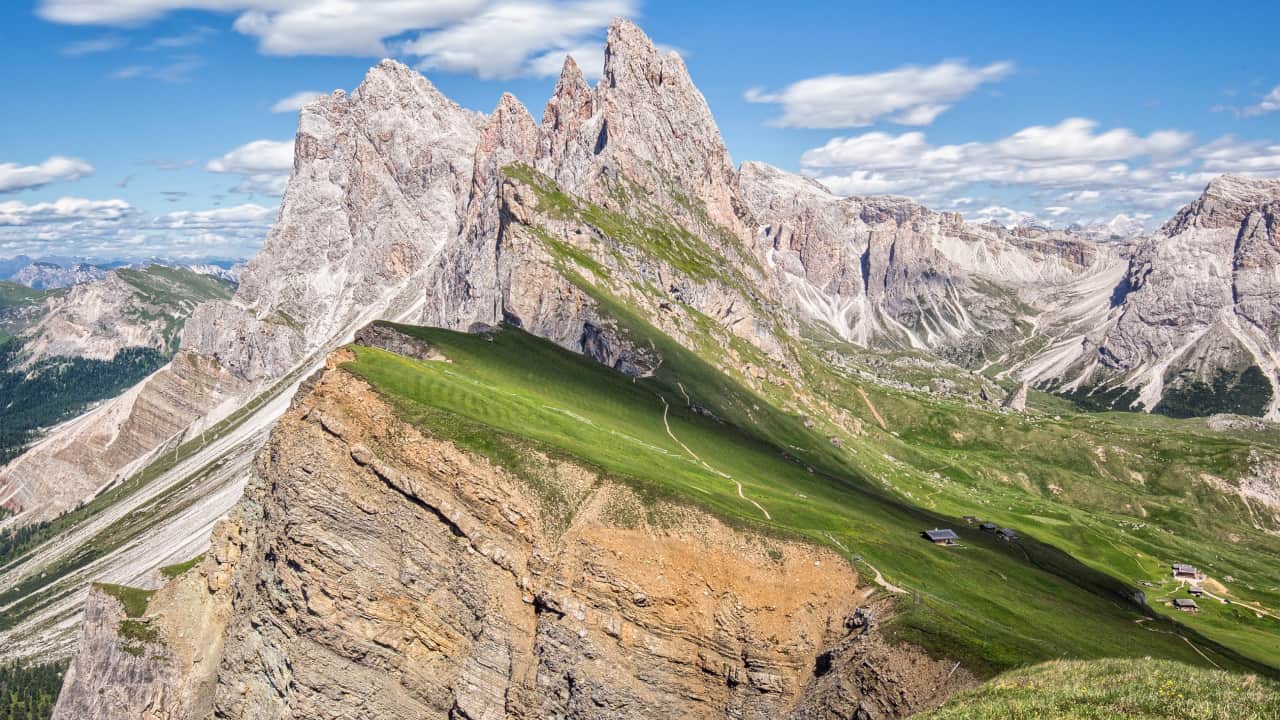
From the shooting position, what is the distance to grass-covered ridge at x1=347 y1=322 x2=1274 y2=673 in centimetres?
6372

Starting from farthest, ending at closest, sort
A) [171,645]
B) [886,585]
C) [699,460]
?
[699,460], [171,645], [886,585]

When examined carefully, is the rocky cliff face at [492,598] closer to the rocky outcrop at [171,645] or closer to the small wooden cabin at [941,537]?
the rocky outcrop at [171,645]

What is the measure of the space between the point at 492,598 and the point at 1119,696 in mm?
44557

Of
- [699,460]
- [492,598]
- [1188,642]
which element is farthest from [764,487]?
[1188,642]

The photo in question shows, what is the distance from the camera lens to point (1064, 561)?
399ft

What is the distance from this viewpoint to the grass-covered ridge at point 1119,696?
26.8 metres

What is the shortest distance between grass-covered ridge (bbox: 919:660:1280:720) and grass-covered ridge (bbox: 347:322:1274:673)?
10.7 metres

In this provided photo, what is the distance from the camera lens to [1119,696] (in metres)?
29.3

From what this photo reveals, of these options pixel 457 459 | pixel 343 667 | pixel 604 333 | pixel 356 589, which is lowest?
pixel 343 667

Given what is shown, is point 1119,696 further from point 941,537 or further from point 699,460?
point 699,460

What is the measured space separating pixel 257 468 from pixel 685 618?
4360cm

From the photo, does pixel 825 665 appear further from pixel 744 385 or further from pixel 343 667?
pixel 744 385

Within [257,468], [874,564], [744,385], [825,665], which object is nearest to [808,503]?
[874,564]

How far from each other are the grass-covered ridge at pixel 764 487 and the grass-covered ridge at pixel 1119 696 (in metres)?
10.7
